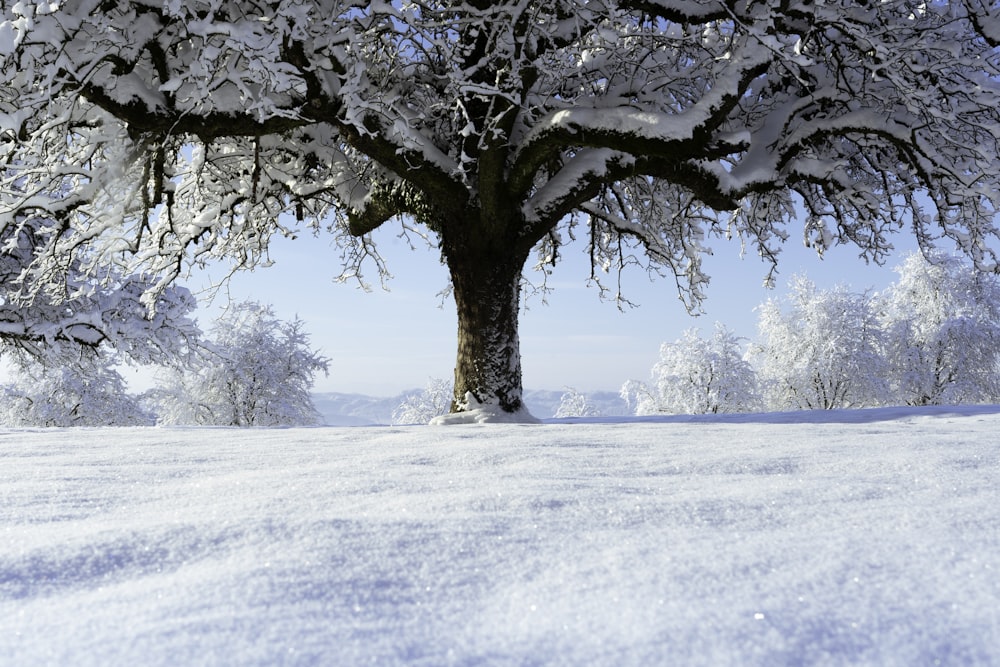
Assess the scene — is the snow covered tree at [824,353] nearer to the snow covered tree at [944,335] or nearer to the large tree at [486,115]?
the snow covered tree at [944,335]

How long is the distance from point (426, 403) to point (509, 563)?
3882 centimetres

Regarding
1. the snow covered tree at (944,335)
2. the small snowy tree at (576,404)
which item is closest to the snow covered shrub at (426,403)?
the small snowy tree at (576,404)

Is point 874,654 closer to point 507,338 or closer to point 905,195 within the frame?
point 507,338

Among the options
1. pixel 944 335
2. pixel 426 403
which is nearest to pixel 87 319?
pixel 426 403

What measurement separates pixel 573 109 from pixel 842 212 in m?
5.28

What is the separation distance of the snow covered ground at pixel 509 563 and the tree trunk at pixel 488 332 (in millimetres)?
4066

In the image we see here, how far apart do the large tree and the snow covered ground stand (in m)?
3.59

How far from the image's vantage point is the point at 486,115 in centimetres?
614

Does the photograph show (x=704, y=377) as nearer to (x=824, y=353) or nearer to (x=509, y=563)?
(x=824, y=353)

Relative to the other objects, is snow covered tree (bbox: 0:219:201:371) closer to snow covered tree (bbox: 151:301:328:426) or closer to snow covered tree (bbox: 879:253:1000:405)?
snow covered tree (bbox: 151:301:328:426)

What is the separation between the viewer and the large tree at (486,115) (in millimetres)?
5539

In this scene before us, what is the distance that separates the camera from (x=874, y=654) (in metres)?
1.13

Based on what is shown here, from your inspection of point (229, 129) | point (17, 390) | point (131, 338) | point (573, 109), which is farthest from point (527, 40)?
point (17, 390)

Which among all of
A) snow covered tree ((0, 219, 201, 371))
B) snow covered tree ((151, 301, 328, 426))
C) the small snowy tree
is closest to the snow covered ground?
snow covered tree ((0, 219, 201, 371))
